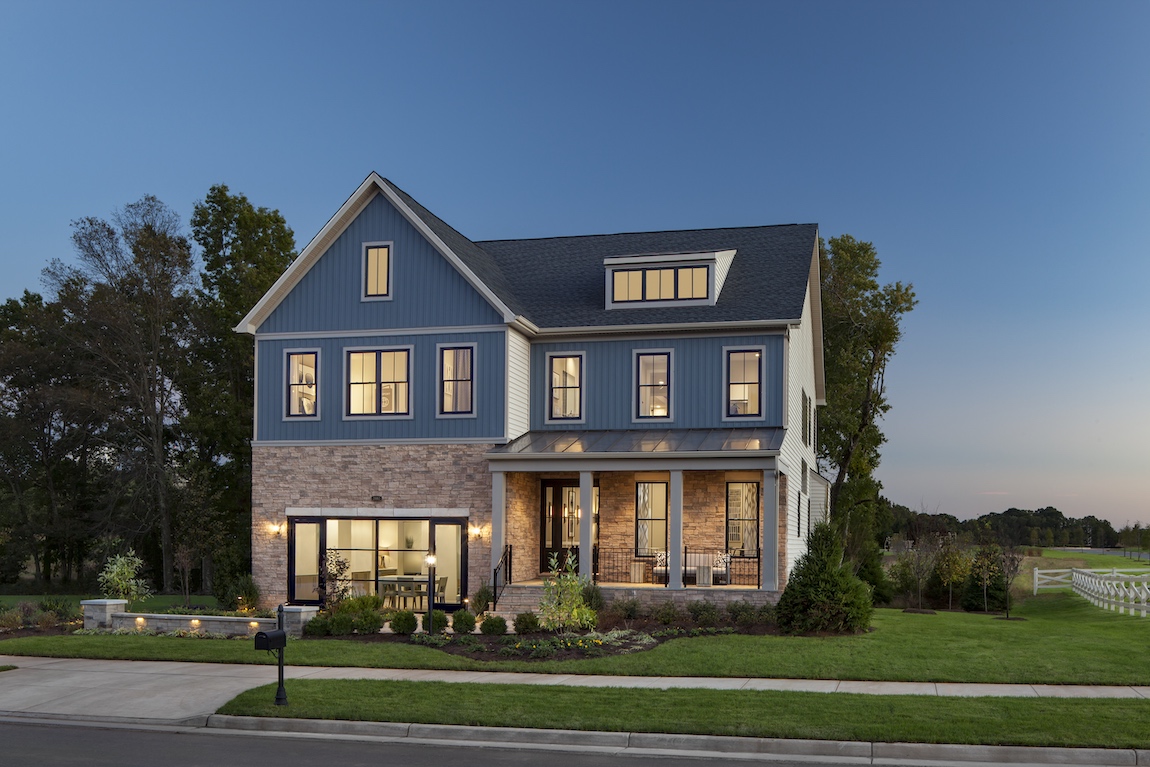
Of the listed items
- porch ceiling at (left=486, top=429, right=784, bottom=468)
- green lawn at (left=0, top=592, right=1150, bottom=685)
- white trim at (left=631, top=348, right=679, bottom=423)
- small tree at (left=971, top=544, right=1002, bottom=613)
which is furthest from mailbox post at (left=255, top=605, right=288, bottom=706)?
small tree at (left=971, top=544, right=1002, bottom=613)

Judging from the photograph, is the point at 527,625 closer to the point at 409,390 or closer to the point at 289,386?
the point at 409,390

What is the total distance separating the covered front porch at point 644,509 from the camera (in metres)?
24.2

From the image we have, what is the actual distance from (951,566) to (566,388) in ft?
48.9

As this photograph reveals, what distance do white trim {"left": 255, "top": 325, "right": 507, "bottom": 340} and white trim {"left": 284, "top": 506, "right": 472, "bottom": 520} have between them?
14.8 ft

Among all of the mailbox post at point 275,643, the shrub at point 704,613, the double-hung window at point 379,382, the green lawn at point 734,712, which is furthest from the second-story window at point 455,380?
the mailbox post at point 275,643

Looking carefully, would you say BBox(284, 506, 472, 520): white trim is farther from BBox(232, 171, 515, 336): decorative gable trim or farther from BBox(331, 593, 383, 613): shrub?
BBox(232, 171, 515, 336): decorative gable trim

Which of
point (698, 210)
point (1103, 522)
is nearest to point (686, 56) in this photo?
point (698, 210)

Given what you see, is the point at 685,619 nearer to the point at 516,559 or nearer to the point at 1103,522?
the point at 516,559

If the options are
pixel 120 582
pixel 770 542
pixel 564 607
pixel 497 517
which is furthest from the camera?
pixel 497 517

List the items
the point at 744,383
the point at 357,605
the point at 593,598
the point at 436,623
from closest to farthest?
1. the point at 436,623
2. the point at 357,605
3. the point at 593,598
4. the point at 744,383

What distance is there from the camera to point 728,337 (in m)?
26.4

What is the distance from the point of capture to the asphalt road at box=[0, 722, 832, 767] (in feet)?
36.0

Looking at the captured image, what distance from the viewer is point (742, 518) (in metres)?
26.9

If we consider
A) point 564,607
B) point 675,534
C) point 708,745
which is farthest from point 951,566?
point 708,745
